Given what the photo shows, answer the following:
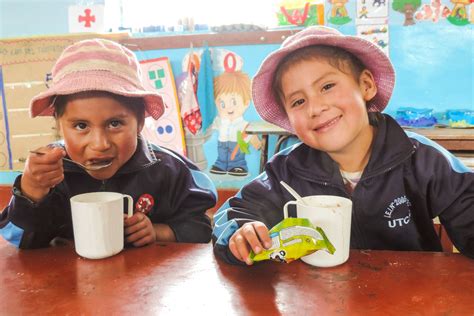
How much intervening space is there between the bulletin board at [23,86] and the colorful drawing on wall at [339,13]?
128cm

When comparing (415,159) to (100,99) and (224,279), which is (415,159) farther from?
(100,99)

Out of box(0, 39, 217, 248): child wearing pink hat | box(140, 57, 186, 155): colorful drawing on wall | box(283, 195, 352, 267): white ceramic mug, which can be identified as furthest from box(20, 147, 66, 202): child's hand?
box(140, 57, 186, 155): colorful drawing on wall

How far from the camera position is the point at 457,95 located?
2.53 meters

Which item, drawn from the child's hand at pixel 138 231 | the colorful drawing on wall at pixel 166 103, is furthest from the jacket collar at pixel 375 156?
the colorful drawing on wall at pixel 166 103

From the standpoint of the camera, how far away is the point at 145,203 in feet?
3.73

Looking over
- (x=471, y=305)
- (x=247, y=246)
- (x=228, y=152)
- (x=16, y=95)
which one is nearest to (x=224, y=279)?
(x=247, y=246)

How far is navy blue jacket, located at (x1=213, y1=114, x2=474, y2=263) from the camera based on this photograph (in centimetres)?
90

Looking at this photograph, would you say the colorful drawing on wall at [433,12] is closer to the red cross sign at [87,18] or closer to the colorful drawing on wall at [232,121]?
the colorful drawing on wall at [232,121]

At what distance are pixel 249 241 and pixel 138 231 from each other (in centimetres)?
30

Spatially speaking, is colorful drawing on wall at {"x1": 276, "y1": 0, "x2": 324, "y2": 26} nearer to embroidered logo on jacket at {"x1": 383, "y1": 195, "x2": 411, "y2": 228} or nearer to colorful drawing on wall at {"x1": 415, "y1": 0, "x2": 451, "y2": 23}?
colorful drawing on wall at {"x1": 415, "y1": 0, "x2": 451, "y2": 23}

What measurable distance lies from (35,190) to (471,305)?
2.52 ft

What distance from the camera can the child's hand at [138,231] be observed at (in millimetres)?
892

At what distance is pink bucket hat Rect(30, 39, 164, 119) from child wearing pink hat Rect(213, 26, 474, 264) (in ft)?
1.02

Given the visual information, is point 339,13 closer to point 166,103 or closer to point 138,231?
point 166,103
